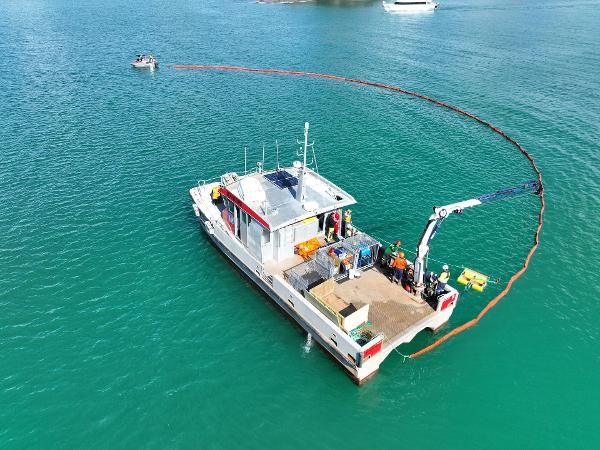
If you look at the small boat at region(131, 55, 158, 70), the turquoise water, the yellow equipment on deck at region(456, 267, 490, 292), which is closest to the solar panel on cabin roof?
the turquoise water

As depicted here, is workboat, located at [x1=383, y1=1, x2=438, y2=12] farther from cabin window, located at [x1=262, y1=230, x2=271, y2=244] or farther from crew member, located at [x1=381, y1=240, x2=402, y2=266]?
cabin window, located at [x1=262, y1=230, x2=271, y2=244]

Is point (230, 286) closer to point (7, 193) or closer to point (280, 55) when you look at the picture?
point (7, 193)

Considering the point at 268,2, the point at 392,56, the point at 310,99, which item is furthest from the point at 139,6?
the point at 310,99

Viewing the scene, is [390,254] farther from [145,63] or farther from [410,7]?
[410,7]

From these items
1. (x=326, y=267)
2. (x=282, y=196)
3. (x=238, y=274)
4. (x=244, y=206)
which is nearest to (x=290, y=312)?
(x=326, y=267)

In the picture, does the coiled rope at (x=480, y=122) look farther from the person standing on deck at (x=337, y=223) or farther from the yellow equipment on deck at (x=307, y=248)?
the person standing on deck at (x=337, y=223)

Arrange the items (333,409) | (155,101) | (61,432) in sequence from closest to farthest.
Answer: (61,432), (333,409), (155,101)
